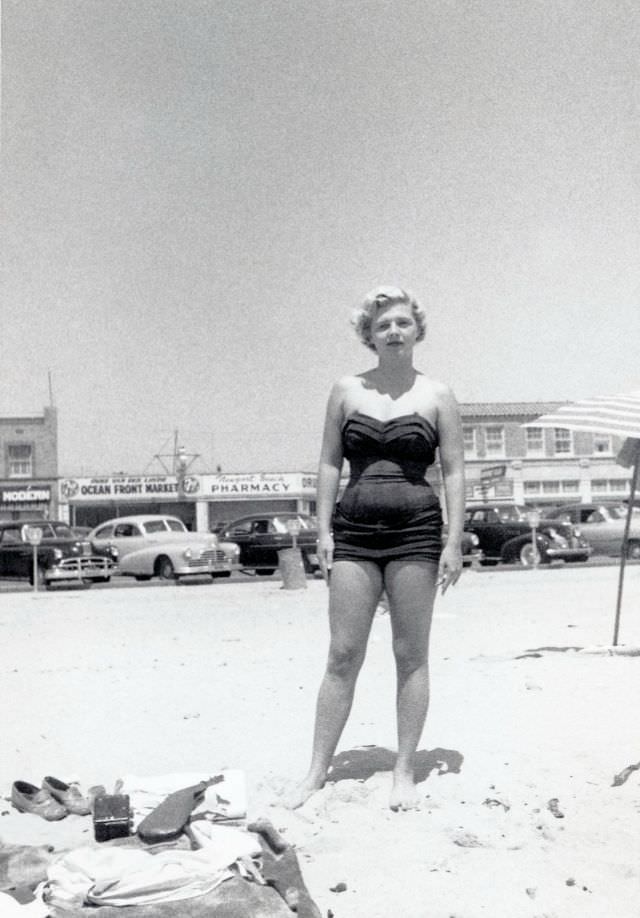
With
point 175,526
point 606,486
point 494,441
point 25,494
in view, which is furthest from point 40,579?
point 606,486

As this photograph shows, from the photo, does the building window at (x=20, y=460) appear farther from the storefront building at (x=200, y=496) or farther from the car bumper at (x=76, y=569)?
the car bumper at (x=76, y=569)

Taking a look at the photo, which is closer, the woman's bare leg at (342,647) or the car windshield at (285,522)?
the woman's bare leg at (342,647)

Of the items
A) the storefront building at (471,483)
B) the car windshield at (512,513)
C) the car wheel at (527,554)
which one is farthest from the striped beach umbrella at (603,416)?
the storefront building at (471,483)

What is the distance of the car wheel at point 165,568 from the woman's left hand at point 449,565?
661 inches

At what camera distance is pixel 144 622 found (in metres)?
11.4

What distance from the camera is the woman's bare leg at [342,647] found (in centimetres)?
384

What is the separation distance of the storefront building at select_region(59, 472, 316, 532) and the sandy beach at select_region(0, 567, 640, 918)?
129ft

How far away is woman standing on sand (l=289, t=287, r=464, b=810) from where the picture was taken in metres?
3.80

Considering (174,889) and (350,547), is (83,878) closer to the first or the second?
(174,889)

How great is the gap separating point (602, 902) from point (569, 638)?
598 cm

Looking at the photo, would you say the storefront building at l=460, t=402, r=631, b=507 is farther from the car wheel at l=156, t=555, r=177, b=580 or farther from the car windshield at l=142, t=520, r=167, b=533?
the car wheel at l=156, t=555, r=177, b=580

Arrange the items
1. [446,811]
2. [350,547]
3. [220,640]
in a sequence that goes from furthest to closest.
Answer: [220,640], [350,547], [446,811]

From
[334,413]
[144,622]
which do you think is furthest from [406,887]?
[144,622]


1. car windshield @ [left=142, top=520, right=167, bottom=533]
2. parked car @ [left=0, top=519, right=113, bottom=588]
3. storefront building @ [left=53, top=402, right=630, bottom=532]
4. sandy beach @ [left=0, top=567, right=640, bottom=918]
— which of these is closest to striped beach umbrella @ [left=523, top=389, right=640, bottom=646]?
sandy beach @ [left=0, top=567, right=640, bottom=918]
